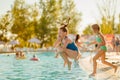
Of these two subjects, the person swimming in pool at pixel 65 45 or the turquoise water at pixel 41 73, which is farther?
the turquoise water at pixel 41 73

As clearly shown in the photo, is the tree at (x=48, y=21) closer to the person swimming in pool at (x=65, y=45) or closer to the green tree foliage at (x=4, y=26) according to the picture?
the green tree foliage at (x=4, y=26)

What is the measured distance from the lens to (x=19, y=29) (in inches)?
2402

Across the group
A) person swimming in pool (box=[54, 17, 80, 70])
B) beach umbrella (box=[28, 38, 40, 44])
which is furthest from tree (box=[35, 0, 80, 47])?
person swimming in pool (box=[54, 17, 80, 70])

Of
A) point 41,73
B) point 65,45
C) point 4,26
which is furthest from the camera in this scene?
point 4,26

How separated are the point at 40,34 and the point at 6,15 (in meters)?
9.52

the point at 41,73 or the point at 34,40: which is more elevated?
the point at 34,40

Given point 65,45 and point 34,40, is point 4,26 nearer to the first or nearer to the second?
point 34,40

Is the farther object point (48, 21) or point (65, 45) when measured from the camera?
point (48, 21)

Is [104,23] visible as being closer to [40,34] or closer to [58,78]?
[40,34]

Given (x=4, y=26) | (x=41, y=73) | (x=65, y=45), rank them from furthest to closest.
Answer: (x=4, y=26) < (x=41, y=73) < (x=65, y=45)

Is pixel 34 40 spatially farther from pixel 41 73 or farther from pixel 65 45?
pixel 65 45

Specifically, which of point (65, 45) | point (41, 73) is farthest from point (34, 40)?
point (65, 45)

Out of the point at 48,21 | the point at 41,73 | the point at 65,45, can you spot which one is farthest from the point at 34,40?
the point at 65,45

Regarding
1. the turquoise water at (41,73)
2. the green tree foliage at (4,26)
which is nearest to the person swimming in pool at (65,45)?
the turquoise water at (41,73)
